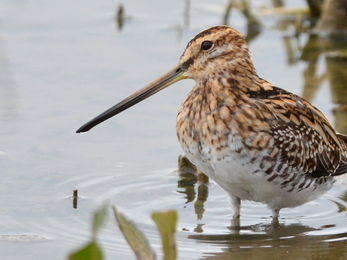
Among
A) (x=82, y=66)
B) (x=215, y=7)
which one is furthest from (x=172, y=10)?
(x=82, y=66)

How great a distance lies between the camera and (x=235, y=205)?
623cm

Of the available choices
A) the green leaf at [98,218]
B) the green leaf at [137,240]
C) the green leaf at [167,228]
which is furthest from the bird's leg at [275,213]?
the green leaf at [98,218]

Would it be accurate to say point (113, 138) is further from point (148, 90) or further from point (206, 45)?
point (206, 45)

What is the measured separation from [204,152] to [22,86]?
358cm

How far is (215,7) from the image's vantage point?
38.5ft

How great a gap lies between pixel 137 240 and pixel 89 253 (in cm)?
59

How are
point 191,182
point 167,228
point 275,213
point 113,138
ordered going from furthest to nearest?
point 113,138, point 191,182, point 275,213, point 167,228

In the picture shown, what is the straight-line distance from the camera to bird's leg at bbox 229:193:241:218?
6207mm

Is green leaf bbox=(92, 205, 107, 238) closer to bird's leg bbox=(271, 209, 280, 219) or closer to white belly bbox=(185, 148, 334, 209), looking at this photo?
white belly bbox=(185, 148, 334, 209)

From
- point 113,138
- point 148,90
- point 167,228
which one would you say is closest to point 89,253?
point 167,228

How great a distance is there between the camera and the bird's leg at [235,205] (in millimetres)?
6207

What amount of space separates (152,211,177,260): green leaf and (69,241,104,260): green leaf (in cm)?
27

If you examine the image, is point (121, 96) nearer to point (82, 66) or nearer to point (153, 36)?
point (82, 66)

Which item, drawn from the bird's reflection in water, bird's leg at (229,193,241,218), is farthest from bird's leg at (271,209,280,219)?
the bird's reflection in water
